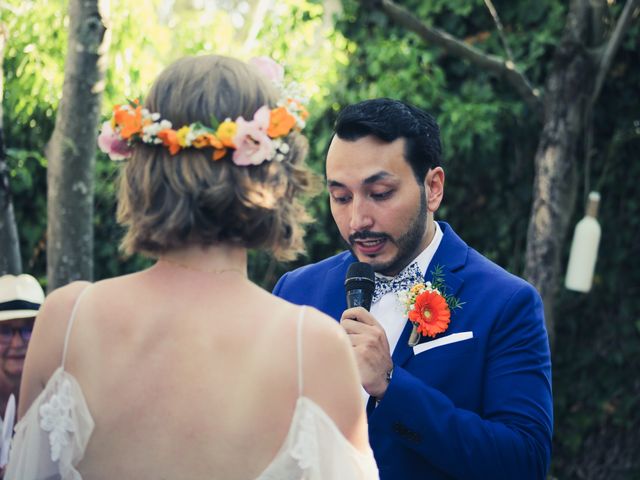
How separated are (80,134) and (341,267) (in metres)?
1.80

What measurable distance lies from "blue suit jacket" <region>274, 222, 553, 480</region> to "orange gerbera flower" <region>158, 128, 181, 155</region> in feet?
3.67

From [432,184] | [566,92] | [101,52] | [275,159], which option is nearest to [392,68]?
[566,92]

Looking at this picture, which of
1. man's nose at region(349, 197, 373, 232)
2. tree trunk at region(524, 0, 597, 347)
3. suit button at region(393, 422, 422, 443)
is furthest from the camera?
tree trunk at region(524, 0, 597, 347)

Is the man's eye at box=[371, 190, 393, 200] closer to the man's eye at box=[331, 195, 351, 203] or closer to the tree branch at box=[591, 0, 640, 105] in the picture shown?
the man's eye at box=[331, 195, 351, 203]

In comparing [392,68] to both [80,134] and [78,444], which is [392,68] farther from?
[78,444]

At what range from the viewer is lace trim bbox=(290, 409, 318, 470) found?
1998mm

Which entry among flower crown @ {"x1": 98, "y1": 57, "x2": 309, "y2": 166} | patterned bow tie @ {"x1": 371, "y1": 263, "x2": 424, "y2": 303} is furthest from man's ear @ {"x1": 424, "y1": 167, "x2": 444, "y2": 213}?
flower crown @ {"x1": 98, "y1": 57, "x2": 309, "y2": 166}

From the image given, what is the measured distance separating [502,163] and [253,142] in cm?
557

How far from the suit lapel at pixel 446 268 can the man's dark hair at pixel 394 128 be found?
9.8 inches

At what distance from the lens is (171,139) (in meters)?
2.06

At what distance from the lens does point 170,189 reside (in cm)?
207

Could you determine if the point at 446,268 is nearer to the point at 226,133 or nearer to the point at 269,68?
the point at 269,68

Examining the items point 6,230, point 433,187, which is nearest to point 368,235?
point 433,187

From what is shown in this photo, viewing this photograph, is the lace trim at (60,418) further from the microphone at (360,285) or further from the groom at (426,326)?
the microphone at (360,285)
